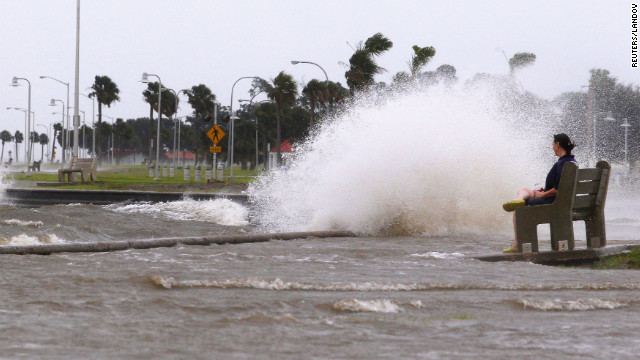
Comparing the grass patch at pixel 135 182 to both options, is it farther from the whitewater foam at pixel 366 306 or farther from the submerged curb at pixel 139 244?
the whitewater foam at pixel 366 306

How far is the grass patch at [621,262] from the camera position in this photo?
9000 mm

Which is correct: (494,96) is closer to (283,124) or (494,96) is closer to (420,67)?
(420,67)

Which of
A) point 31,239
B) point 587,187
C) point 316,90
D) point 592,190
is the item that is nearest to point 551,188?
point 587,187

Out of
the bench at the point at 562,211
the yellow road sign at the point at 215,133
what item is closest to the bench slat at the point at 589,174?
the bench at the point at 562,211

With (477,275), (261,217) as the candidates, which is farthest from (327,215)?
(477,275)

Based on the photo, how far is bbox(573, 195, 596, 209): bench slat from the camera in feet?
30.5

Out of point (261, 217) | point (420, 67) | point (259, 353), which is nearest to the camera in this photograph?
point (259, 353)

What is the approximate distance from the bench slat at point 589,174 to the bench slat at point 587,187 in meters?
0.05

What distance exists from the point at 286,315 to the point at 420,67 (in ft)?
149

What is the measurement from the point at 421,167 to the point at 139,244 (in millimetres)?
5763

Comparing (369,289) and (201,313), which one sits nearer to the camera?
(201,313)

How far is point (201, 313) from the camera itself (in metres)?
5.35

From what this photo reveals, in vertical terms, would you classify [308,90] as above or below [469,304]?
above

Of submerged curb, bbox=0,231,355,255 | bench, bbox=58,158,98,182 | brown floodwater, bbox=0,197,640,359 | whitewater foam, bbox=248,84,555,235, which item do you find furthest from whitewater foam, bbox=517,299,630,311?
bench, bbox=58,158,98,182
